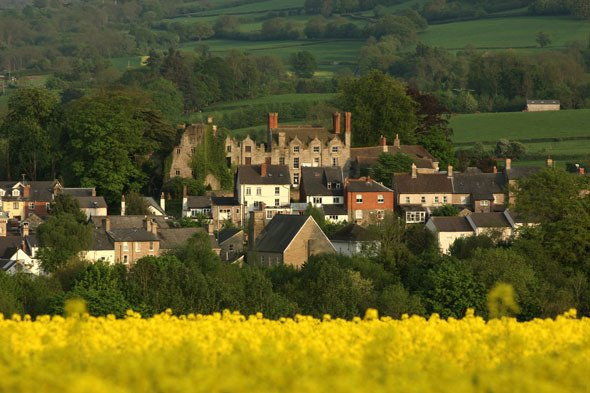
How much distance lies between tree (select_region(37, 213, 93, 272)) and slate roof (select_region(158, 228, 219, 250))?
323 cm

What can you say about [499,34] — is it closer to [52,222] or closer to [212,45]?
[212,45]

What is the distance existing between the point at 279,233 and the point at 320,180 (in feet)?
34.2

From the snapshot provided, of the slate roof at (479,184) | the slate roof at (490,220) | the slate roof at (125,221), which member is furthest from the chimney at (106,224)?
the slate roof at (479,184)

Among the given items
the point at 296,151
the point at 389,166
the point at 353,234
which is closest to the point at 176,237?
the point at 353,234

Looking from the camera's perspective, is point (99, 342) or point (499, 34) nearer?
point (99, 342)

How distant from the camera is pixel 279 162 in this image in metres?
85.5

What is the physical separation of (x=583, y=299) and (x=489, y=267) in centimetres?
392

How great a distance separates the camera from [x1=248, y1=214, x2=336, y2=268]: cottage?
70.2 meters

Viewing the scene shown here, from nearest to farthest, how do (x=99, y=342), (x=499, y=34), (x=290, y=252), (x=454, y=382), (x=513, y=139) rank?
1. (x=454, y=382)
2. (x=99, y=342)
3. (x=290, y=252)
4. (x=513, y=139)
5. (x=499, y=34)

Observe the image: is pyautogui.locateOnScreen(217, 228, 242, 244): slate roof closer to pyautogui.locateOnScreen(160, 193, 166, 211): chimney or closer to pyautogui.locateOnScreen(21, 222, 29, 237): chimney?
pyautogui.locateOnScreen(160, 193, 166, 211): chimney

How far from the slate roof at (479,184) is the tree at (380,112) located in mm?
7534

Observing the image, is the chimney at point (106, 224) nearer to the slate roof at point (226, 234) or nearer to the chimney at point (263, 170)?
the slate roof at point (226, 234)

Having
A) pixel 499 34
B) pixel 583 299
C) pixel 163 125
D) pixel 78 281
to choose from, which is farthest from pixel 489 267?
pixel 499 34

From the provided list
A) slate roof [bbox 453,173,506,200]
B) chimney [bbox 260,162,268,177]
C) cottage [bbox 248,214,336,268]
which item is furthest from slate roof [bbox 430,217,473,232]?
chimney [bbox 260,162,268,177]
